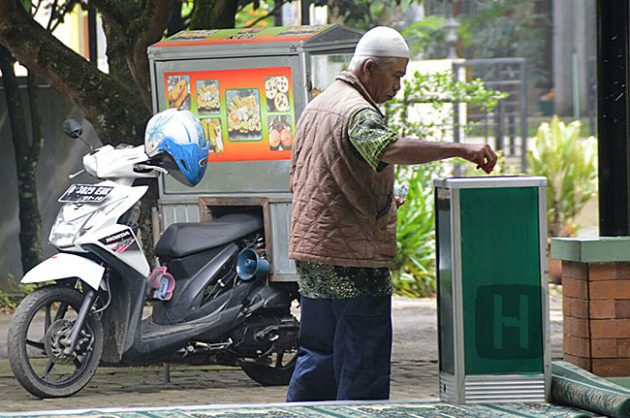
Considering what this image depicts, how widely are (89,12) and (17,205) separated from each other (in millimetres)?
1744

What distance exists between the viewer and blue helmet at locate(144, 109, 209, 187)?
840 cm

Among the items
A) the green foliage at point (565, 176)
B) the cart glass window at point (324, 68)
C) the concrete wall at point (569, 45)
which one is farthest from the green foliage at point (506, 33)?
the cart glass window at point (324, 68)

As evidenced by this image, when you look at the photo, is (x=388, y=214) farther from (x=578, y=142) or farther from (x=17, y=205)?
(x=578, y=142)

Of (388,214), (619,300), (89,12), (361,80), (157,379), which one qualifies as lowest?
(157,379)

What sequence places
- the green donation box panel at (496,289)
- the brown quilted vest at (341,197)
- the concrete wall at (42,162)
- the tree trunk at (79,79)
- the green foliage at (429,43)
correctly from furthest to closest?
the green foliage at (429,43) → the concrete wall at (42,162) → the tree trunk at (79,79) → the green donation box panel at (496,289) → the brown quilted vest at (341,197)

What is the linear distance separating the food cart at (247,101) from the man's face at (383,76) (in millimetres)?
2012

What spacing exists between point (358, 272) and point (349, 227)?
0.66 feet

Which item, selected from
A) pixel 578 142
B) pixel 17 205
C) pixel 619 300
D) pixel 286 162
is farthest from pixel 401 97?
pixel 619 300

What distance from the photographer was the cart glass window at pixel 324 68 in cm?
876

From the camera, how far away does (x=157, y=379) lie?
9188 mm

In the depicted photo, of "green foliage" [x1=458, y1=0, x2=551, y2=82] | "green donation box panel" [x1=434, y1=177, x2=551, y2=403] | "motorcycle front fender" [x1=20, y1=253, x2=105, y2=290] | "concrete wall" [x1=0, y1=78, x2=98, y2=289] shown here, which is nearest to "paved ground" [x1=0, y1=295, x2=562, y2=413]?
"motorcycle front fender" [x1=20, y1=253, x2=105, y2=290]

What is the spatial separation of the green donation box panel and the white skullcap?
0.60 meters

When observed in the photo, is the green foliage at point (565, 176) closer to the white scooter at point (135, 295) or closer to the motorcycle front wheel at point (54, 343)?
the white scooter at point (135, 295)

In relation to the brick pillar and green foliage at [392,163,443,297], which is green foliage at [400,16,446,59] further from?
the brick pillar
